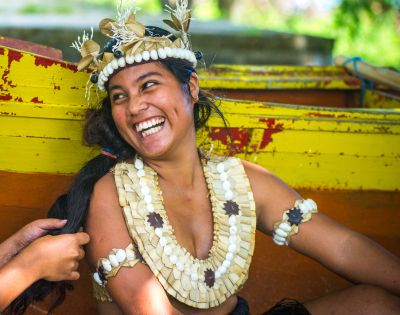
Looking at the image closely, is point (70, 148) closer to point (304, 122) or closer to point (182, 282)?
point (182, 282)

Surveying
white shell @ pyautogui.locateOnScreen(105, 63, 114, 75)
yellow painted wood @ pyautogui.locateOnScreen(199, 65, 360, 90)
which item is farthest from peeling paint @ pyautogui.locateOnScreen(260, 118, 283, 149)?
yellow painted wood @ pyautogui.locateOnScreen(199, 65, 360, 90)

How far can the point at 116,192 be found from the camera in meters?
2.46

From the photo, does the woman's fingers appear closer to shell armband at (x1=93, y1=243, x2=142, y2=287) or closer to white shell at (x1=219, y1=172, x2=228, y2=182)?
shell armband at (x1=93, y1=243, x2=142, y2=287)

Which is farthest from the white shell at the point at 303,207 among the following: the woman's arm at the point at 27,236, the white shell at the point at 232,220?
the woman's arm at the point at 27,236

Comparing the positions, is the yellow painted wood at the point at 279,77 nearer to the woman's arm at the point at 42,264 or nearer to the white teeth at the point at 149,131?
the white teeth at the point at 149,131

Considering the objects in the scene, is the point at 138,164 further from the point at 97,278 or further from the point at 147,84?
the point at 97,278

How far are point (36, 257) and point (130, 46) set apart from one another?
842 mm

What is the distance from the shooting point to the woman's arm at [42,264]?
2.14 meters

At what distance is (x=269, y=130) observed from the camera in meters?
3.18

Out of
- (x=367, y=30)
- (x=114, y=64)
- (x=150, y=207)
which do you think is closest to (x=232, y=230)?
(x=150, y=207)

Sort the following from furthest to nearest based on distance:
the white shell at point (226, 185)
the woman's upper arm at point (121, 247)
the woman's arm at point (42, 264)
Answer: the white shell at point (226, 185) → the woman's upper arm at point (121, 247) → the woman's arm at point (42, 264)

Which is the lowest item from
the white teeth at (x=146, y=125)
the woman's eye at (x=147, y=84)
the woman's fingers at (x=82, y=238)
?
the woman's fingers at (x=82, y=238)

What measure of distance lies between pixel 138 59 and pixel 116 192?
1.66ft

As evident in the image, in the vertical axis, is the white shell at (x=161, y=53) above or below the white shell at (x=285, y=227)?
above
